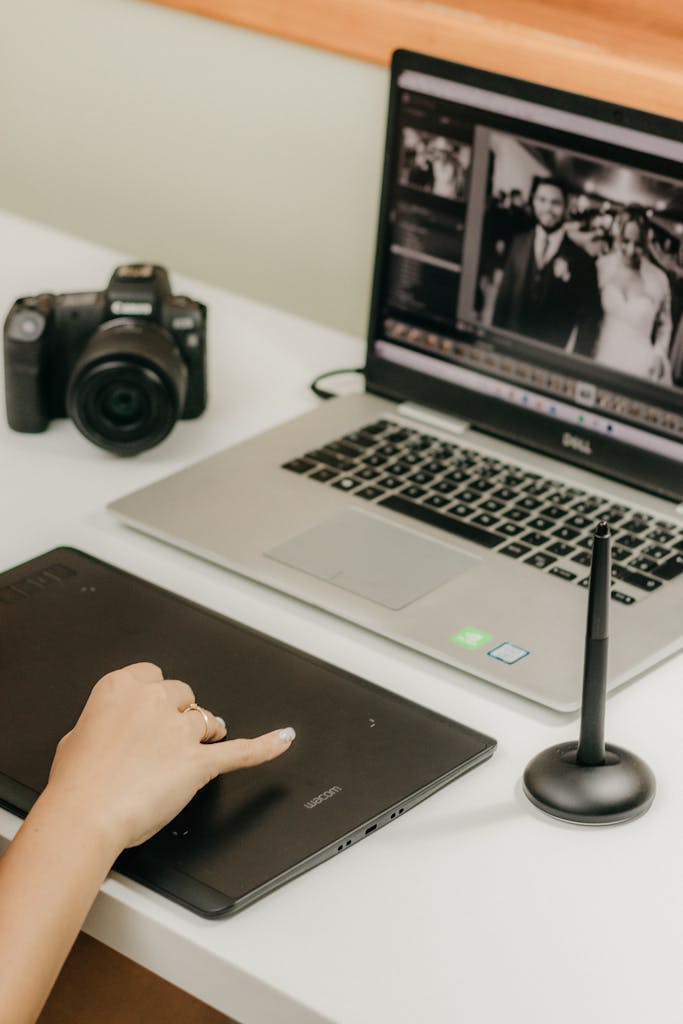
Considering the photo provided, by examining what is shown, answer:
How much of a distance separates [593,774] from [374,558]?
27cm

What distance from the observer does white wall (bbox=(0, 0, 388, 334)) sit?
1451mm

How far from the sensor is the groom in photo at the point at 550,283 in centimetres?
111

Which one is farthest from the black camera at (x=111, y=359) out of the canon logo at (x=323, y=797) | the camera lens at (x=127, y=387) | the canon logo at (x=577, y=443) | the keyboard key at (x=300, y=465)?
the canon logo at (x=323, y=797)

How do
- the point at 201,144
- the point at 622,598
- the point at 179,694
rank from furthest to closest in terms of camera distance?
the point at 201,144, the point at 622,598, the point at 179,694

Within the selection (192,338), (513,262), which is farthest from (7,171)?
(513,262)

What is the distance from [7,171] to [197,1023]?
106 centimetres

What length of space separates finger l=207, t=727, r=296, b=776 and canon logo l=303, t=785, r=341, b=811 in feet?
0.12

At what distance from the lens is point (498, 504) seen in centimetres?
112

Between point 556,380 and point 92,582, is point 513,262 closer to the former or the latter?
point 556,380

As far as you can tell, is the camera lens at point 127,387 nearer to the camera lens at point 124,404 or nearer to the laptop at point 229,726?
the camera lens at point 124,404

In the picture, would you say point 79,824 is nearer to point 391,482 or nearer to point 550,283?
point 391,482

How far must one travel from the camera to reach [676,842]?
821mm

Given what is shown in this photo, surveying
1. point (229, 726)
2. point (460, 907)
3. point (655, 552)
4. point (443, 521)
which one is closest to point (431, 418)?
point (443, 521)

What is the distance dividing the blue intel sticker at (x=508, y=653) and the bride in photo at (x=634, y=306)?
0.26 m
